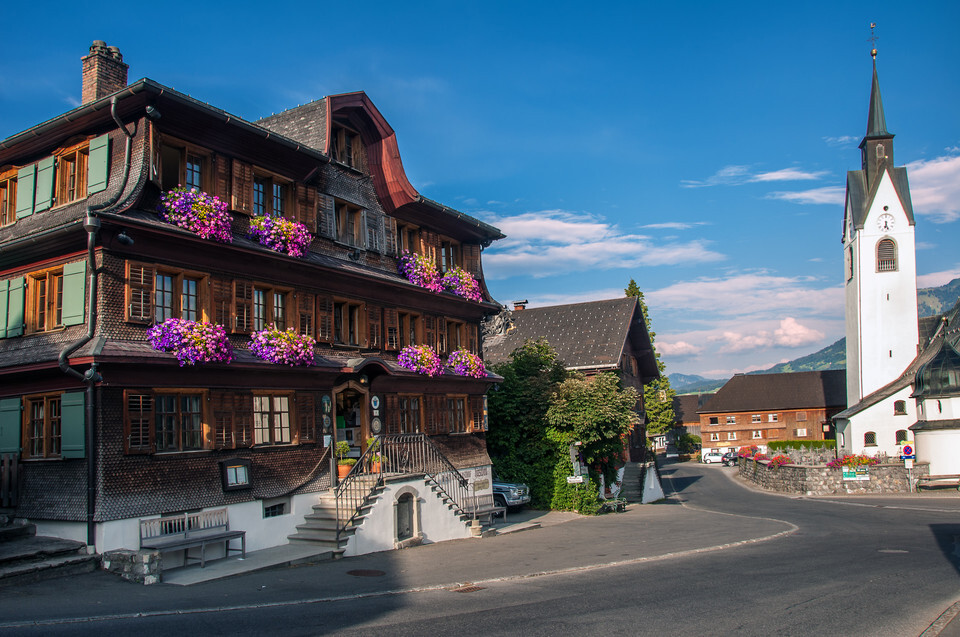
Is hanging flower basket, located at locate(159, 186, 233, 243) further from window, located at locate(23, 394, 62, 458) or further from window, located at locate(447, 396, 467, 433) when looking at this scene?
window, located at locate(447, 396, 467, 433)

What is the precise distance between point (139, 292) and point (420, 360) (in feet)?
31.7

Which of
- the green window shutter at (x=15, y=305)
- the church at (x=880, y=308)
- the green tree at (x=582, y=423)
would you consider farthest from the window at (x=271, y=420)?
the church at (x=880, y=308)

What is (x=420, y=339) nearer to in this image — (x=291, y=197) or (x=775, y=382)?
(x=291, y=197)

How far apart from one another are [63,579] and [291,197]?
10.6 m

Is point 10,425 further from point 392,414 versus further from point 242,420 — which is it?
point 392,414

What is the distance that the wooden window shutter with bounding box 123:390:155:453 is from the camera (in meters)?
15.5

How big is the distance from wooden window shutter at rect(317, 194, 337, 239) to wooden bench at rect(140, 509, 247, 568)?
26.7 ft

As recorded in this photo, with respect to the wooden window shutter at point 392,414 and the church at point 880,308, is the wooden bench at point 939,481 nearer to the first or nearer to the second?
the church at point 880,308

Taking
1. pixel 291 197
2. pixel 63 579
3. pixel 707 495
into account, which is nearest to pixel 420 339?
pixel 291 197

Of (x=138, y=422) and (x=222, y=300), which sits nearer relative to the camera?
(x=138, y=422)

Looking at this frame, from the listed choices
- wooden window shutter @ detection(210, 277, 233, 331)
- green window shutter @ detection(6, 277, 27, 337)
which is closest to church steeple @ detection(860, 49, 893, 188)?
wooden window shutter @ detection(210, 277, 233, 331)

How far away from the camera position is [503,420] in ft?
104

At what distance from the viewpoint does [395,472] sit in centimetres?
2039

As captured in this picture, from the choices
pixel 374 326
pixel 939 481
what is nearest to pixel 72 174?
pixel 374 326
